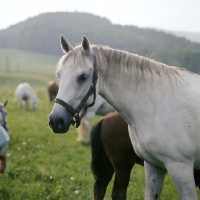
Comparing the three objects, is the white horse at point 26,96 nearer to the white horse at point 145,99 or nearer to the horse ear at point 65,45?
the horse ear at point 65,45

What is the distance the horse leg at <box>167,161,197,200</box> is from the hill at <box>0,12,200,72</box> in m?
6.67

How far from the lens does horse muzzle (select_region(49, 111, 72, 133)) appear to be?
107 inches

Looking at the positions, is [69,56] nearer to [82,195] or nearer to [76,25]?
[82,195]

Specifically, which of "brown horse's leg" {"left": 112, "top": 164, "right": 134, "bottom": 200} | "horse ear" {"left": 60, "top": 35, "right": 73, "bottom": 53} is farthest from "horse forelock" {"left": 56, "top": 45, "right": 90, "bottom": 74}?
"brown horse's leg" {"left": 112, "top": 164, "right": 134, "bottom": 200}

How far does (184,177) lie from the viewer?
280 cm

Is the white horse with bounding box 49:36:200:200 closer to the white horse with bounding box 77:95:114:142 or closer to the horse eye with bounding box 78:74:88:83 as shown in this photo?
the horse eye with bounding box 78:74:88:83

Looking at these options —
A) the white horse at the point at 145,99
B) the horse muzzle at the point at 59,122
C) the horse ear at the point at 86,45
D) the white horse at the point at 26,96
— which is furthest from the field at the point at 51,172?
the white horse at the point at 26,96

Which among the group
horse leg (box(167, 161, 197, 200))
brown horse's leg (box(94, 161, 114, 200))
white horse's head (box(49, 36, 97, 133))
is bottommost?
brown horse's leg (box(94, 161, 114, 200))

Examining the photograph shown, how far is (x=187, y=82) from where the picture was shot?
3014mm

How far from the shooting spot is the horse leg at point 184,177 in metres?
2.80

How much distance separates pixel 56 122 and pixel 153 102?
954 millimetres

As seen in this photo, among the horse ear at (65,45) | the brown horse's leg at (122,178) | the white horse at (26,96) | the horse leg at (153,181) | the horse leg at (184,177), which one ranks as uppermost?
the horse ear at (65,45)

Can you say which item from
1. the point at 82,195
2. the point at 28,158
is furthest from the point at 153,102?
the point at 28,158

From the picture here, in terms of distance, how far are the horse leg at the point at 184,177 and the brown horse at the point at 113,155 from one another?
0.68m
